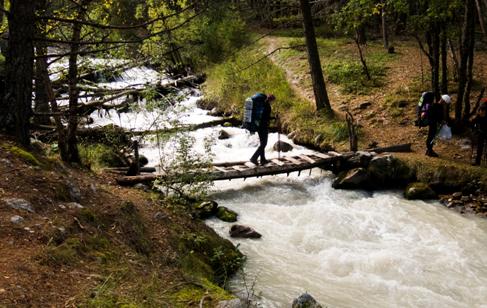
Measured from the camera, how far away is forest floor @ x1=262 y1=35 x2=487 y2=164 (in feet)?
46.2

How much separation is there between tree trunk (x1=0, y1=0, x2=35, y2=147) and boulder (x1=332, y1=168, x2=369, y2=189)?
26.5ft

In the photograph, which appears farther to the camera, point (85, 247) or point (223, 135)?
point (223, 135)

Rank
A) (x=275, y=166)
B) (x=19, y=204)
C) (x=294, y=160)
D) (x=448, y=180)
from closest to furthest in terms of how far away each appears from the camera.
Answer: (x=19, y=204) → (x=448, y=180) → (x=275, y=166) → (x=294, y=160)

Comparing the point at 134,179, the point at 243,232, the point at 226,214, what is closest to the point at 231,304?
the point at 243,232

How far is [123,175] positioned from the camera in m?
10.5

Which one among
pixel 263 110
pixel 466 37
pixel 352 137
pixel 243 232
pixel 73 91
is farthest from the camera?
pixel 352 137

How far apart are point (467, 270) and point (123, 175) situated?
7436 millimetres

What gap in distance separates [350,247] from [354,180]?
3663 mm

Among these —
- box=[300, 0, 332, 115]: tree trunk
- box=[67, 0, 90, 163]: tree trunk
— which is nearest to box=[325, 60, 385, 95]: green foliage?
box=[300, 0, 332, 115]: tree trunk

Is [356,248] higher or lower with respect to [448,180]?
lower

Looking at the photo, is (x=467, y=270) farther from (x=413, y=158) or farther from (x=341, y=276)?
(x=413, y=158)

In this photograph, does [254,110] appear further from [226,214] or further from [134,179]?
[134,179]

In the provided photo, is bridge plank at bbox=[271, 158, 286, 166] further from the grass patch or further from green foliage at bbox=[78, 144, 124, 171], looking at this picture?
green foliage at bbox=[78, 144, 124, 171]

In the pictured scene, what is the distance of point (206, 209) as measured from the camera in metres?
9.95
